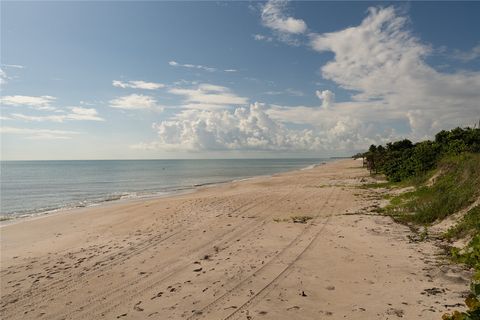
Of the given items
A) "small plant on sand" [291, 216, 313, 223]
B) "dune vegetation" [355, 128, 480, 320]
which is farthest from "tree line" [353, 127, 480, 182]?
"small plant on sand" [291, 216, 313, 223]

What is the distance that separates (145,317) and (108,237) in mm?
8275

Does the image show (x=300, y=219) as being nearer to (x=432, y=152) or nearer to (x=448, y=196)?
(x=448, y=196)

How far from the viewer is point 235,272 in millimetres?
8445

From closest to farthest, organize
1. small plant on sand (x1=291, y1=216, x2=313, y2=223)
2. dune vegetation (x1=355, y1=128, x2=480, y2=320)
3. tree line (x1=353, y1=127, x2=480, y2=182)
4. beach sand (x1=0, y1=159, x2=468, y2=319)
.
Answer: dune vegetation (x1=355, y1=128, x2=480, y2=320)
beach sand (x1=0, y1=159, x2=468, y2=319)
small plant on sand (x1=291, y1=216, x2=313, y2=223)
tree line (x1=353, y1=127, x2=480, y2=182)

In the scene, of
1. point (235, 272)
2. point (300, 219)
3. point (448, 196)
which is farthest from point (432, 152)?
point (235, 272)

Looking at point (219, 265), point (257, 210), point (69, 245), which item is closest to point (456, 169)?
point (257, 210)

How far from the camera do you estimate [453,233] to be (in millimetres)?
9875

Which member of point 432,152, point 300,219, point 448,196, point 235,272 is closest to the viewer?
point 235,272

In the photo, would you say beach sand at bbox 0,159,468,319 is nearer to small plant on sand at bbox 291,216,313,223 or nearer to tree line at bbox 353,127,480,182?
small plant on sand at bbox 291,216,313,223

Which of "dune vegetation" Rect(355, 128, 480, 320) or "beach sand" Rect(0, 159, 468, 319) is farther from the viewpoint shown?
"beach sand" Rect(0, 159, 468, 319)

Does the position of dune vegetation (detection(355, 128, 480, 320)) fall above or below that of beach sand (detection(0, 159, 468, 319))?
above

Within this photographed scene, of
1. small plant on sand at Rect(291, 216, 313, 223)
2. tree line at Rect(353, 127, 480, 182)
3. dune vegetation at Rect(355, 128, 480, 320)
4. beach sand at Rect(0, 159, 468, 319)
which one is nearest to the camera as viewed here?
dune vegetation at Rect(355, 128, 480, 320)

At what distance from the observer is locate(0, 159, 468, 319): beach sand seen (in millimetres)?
6457

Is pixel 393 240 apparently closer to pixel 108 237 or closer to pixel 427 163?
pixel 108 237
